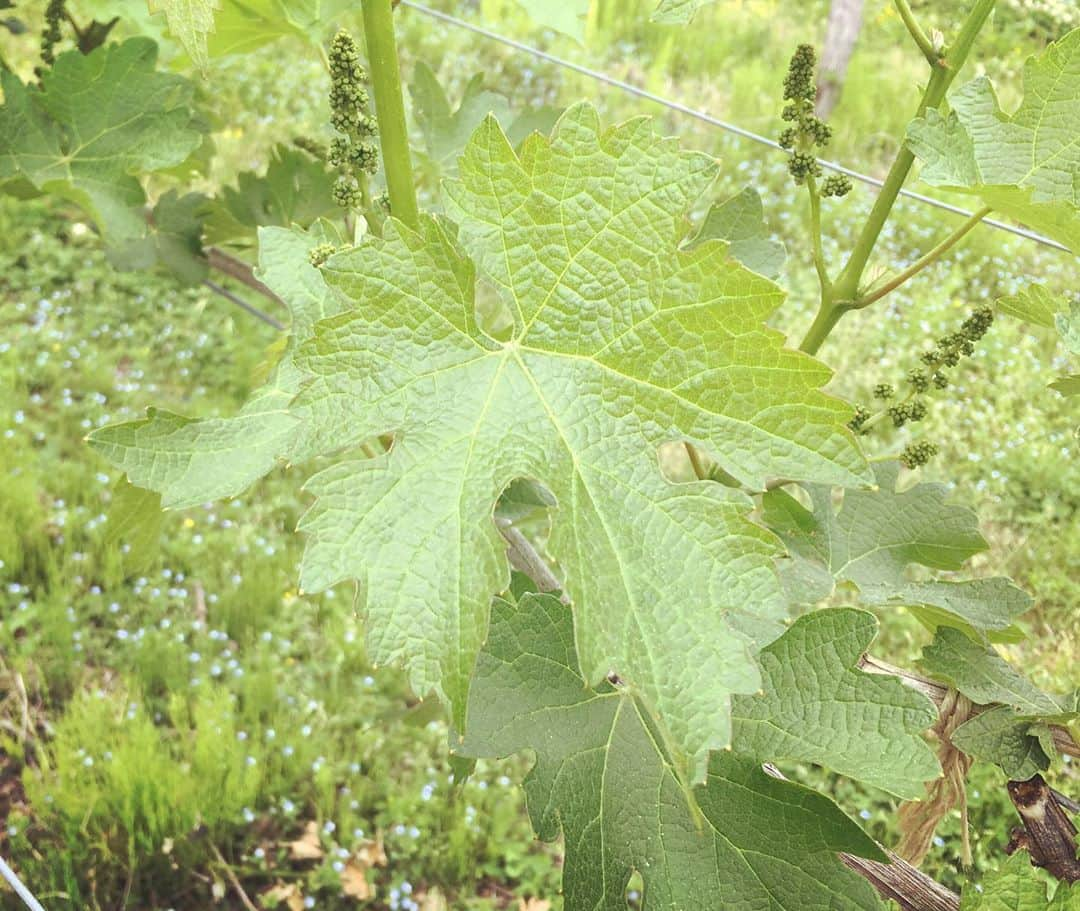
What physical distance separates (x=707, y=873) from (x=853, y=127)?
5343 mm

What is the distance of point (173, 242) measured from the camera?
1.74m

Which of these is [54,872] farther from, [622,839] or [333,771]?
[622,839]

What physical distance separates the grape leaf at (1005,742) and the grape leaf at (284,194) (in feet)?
3.75

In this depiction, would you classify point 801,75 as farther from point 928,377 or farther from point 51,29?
point 51,29

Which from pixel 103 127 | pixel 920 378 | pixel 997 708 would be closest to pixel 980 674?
pixel 997 708

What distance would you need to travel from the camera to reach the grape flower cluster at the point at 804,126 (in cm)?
102

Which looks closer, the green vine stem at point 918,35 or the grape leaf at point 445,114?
the green vine stem at point 918,35

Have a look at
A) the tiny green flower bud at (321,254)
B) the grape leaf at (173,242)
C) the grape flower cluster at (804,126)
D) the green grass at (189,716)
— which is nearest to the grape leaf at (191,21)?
the tiny green flower bud at (321,254)

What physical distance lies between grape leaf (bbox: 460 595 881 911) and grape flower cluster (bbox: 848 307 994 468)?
342mm

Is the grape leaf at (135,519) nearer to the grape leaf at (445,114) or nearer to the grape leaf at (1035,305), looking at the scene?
the grape leaf at (445,114)

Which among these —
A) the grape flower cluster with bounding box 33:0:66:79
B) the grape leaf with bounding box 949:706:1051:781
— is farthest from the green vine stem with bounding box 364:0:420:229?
the grape flower cluster with bounding box 33:0:66:79

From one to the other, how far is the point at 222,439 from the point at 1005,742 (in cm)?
77

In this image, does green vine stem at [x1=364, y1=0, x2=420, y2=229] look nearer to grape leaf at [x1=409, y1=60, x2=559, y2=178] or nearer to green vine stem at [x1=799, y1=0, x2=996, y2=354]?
green vine stem at [x1=799, y1=0, x2=996, y2=354]

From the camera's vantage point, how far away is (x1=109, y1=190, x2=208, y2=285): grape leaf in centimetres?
172
